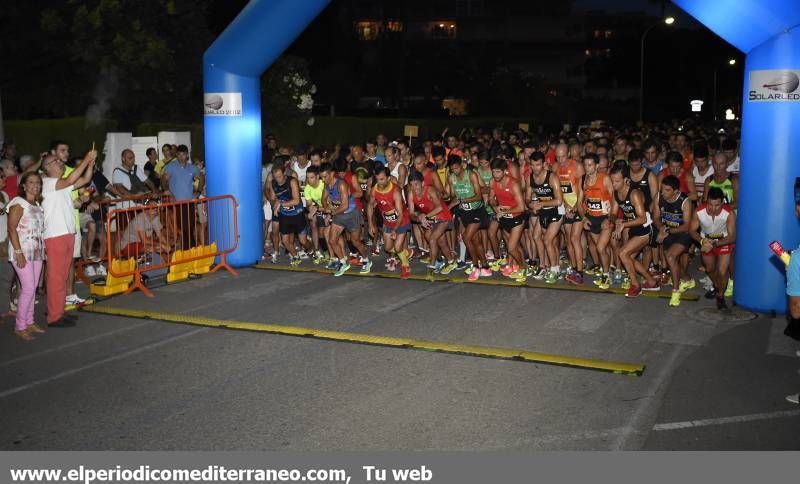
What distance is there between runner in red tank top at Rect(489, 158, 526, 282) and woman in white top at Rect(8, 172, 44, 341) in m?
5.80

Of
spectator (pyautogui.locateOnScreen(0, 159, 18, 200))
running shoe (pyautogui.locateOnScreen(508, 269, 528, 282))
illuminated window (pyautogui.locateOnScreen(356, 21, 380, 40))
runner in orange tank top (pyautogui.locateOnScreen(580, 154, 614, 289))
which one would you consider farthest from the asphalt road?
illuminated window (pyautogui.locateOnScreen(356, 21, 380, 40))

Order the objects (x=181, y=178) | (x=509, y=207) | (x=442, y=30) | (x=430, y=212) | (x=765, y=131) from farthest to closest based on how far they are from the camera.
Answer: (x=442, y=30) < (x=181, y=178) < (x=430, y=212) < (x=509, y=207) < (x=765, y=131)

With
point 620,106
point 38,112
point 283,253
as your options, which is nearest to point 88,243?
point 283,253

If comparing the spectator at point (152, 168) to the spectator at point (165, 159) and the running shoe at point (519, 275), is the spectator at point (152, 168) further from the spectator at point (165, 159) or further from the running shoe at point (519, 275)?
the running shoe at point (519, 275)

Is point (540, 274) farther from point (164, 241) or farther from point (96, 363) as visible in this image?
point (96, 363)

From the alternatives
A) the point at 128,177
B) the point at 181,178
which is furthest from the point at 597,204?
the point at 128,177

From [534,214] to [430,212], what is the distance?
1.52m

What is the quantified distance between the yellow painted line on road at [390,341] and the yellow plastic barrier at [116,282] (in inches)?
21.6

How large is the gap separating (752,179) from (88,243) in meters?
9.22

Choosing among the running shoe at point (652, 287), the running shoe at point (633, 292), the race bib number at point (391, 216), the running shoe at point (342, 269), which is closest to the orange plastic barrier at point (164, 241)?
the running shoe at point (342, 269)

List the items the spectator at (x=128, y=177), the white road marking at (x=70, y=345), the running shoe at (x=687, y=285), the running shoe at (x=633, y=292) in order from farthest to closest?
the spectator at (x=128, y=177) → the running shoe at (x=687, y=285) → the running shoe at (x=633, y=292) → the white road marking at (x=70, y=345)

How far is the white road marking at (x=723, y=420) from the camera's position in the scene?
20.3ft

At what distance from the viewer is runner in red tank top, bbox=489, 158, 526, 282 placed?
37.6ft

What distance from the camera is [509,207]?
11.6 meters
